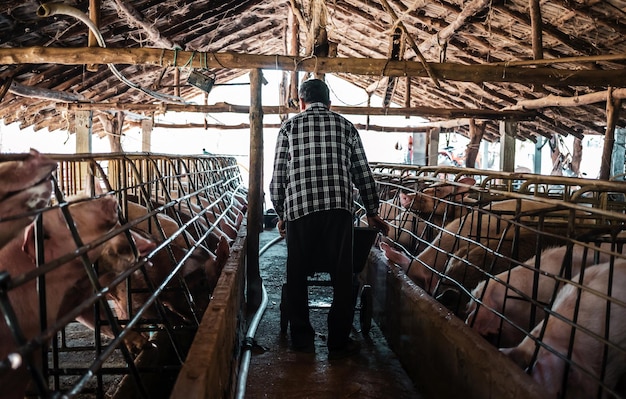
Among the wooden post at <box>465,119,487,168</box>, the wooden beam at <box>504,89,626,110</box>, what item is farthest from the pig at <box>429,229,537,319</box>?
the wooden post at <box>465,119,487,168</box>

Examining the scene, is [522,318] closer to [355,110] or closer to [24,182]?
[24,182]

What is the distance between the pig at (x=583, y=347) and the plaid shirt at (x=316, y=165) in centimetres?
160

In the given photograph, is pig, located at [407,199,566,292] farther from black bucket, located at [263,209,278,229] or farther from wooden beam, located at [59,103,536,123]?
black bucket, located at [263,209,278,229]

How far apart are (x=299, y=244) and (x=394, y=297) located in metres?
0.90

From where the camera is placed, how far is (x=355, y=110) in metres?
10.0

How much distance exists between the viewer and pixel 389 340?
4.12 m

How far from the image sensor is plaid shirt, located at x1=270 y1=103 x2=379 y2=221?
3.69 m

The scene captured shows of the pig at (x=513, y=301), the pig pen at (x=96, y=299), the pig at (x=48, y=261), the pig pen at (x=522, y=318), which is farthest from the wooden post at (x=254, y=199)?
the pig at (x=48, y=261)

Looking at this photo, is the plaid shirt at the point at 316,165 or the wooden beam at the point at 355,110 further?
the wooden beam at the point at 355,110

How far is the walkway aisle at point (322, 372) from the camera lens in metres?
3.26

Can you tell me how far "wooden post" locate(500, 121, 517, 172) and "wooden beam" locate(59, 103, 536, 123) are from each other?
0.45 metres

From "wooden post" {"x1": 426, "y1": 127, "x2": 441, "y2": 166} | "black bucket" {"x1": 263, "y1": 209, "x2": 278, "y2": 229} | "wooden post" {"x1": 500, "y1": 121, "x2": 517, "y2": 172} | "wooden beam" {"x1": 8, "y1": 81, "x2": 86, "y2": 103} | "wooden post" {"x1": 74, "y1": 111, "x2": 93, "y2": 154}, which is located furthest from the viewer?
"wooden post" {"x1": 426, "y1": 127, "x2": 441, "y2": 166}

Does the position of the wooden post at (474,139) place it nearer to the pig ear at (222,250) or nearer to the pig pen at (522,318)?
the pig pen at (522,318)

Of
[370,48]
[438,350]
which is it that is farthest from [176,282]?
[370,48]
